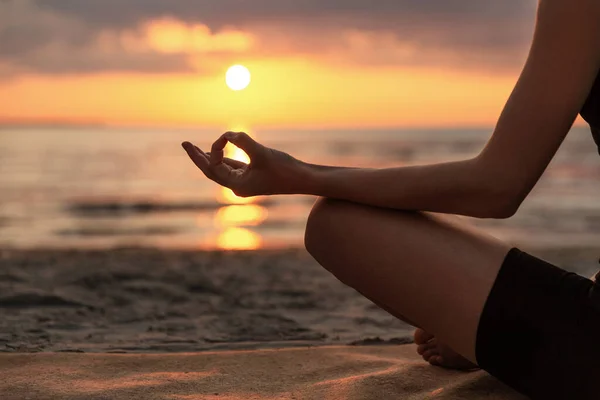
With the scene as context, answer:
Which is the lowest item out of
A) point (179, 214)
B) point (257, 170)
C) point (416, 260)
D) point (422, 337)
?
point (422, 337)

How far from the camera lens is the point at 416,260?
1.95m

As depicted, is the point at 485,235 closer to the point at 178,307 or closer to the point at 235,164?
the point at 235,164

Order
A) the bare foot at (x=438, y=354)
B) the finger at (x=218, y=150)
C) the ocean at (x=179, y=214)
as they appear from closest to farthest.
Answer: the finger at (x=218, y=150), the bare foot at (x=438, y=354), the ocean at (x=179, y=214)

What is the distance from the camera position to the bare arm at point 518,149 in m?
1.68

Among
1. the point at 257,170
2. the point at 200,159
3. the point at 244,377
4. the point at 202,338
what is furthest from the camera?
the point at 202,338

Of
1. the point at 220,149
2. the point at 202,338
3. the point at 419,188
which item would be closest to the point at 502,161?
the point at 419,188

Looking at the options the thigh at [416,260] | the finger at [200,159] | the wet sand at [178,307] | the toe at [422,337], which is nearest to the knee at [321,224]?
the thigh at [416,260]

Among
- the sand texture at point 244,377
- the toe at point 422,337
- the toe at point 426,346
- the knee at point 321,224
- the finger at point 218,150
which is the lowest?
the sand texture at point 244,377

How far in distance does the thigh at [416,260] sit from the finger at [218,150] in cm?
34

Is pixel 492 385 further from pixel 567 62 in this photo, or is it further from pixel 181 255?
pixel 181 255

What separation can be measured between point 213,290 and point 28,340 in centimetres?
181

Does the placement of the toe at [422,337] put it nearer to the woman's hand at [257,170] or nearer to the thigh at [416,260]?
the thigh at [416,260]

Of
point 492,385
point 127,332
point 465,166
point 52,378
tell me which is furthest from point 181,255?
point 465,166

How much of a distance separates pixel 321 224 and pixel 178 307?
2483 mm
